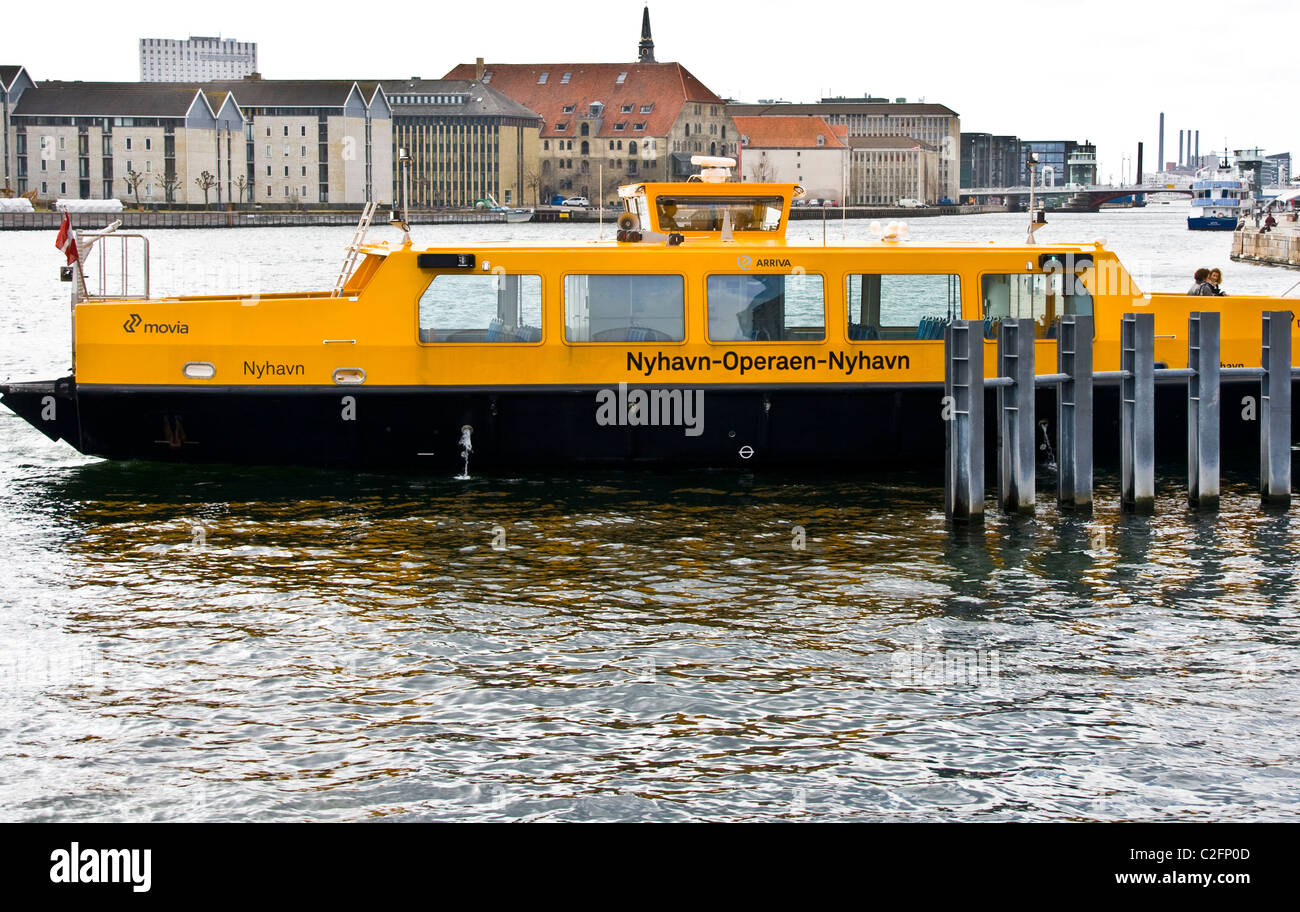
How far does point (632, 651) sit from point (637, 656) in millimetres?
139

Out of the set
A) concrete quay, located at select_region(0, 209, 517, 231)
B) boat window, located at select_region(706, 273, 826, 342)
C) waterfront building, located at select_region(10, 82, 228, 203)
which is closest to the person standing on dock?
boat window, located at select_region(706, 273, 826, 342)

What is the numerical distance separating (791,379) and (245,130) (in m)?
181

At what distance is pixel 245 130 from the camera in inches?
7466

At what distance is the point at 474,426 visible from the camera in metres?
18.3

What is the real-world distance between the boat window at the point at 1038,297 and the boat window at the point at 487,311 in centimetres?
487

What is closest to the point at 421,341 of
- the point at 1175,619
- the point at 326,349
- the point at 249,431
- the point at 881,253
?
the point at 326,349

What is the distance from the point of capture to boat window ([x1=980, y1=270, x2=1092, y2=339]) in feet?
60.5

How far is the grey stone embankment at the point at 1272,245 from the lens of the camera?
89375 mm

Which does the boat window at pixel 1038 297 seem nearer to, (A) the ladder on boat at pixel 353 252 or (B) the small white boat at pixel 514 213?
(A) the ladder on boat at pixel 353 252

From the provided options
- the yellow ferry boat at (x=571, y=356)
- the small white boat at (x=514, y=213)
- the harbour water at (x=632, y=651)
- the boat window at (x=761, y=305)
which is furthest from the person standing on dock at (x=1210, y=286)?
the small white boat at (x=514, y=213)

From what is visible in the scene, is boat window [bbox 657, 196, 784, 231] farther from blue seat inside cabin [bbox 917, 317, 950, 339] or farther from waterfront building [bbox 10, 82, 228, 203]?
waterfront building [bbox 10, 82, 228, 203]

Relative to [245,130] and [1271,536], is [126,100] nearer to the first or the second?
[245,130]

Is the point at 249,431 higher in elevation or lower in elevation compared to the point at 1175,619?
higher

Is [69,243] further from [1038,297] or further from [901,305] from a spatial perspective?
[1038,297]
